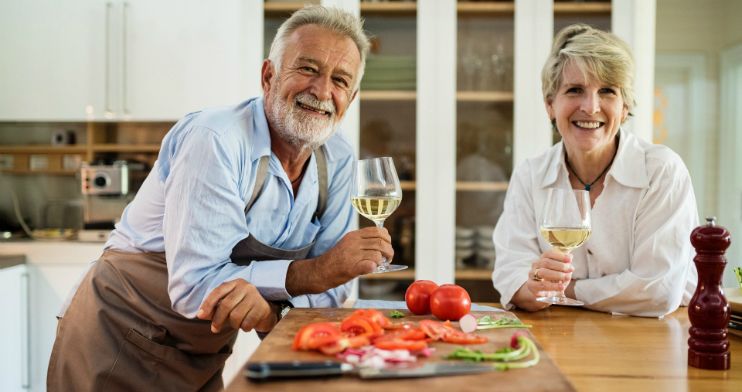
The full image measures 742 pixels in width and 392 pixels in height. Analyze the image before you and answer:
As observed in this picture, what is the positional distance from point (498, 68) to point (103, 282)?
6.83 feet

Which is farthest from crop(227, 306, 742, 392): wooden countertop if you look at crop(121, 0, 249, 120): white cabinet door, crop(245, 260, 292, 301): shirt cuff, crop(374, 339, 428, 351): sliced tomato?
crop(121, 0, 249, 120): white cabinet door

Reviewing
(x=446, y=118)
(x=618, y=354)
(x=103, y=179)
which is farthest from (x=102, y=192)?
(x=618, y=354)

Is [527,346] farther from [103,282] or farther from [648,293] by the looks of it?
[103,282]

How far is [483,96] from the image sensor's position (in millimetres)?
3180

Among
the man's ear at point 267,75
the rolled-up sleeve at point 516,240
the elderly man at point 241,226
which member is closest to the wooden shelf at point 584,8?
the rolled-up sleeve at point 516,240

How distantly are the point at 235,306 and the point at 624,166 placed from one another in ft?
3.51

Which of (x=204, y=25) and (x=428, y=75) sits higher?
(x=204, y=25)

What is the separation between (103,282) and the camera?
5.68 feet

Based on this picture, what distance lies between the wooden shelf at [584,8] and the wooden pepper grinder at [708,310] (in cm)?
229

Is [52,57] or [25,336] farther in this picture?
[52,57]

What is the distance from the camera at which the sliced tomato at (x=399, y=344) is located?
1.00 meters

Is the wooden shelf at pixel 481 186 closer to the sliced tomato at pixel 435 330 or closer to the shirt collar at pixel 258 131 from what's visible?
the shirt collar at pixel 258 131

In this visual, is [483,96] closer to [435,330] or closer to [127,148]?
[127,148]

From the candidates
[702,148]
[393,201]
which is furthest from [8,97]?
[702,148]
